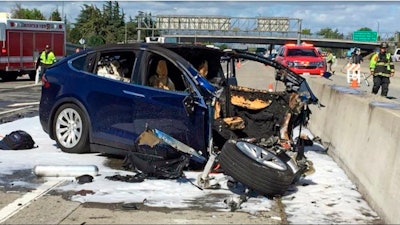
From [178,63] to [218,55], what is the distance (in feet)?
4.75

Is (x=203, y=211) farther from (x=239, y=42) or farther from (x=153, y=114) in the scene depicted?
(x=239, y=42)

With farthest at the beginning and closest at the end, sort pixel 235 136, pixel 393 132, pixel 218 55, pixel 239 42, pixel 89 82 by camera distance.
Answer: pixel 239 42
pixel 218 55
pixel 89 82
pixel 235 136
pixel 393 132

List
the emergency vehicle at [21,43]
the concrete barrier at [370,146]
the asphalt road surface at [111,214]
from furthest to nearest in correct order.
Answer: the emergency vehicle at [21,43] → the asphalt road surface at [111,214] → the concrete barrier at [370,146]

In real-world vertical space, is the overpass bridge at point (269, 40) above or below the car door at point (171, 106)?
below

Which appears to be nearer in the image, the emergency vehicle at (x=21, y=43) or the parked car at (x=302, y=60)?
the parked car at (x=302, y=60)

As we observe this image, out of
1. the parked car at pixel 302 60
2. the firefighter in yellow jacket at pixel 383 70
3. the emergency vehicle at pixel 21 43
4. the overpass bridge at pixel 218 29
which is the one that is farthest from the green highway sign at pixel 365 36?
the firefighter in yellow jacket at pixel 383 70

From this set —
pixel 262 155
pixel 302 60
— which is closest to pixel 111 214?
pixel 262 155

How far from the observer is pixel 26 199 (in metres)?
5.90

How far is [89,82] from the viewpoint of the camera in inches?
311

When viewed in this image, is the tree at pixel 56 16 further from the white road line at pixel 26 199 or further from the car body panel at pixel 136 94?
the white road line at pixel 26 199

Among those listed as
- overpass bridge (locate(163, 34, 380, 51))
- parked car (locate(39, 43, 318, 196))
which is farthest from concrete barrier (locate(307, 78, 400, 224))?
overpass bridge (locate(163, 34, 380, 51))

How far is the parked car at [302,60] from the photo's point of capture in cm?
2589

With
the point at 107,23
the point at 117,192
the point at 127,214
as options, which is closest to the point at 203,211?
the point at 127,214

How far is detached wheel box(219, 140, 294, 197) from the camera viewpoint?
583 centimetres
